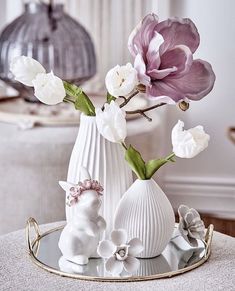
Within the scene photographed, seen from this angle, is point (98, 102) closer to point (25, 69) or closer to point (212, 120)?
point (212, 120)

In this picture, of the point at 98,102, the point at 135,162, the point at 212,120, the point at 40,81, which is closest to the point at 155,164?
the point at 135,162

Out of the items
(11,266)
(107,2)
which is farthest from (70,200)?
(107,2)

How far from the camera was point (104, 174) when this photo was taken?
4.50 feet

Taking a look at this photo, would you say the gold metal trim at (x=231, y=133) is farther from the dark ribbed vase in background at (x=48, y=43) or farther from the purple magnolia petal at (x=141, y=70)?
the purple magnolia petal at (x=141, y=70)

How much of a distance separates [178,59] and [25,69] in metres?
0.27

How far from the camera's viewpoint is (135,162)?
53.4 inches

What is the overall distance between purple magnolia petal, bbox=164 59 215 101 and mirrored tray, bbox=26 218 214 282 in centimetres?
30

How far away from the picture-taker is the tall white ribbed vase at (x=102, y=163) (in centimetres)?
137

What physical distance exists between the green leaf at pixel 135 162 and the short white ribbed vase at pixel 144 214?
0.02 metres

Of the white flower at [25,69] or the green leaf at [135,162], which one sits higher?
the white flower at [25,69]

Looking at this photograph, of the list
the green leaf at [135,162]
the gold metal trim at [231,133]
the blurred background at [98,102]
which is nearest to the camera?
the green leaf at [135,162]

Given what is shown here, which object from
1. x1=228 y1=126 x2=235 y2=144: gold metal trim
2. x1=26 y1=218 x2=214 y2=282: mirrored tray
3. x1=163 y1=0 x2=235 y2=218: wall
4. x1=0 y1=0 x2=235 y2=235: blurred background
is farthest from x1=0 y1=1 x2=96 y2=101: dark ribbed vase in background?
x1=26 y1=218 x2=214 y2=282: mirrored tray

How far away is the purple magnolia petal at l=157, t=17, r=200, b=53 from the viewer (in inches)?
52.1

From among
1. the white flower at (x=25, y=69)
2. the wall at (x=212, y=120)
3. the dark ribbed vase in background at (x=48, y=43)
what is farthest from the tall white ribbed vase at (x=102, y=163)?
the wall at (x=212, y=120)
